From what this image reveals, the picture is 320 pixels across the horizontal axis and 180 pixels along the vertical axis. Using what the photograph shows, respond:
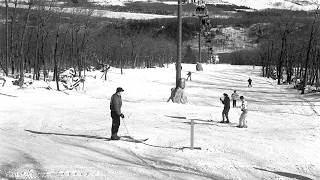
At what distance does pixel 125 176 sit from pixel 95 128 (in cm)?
616

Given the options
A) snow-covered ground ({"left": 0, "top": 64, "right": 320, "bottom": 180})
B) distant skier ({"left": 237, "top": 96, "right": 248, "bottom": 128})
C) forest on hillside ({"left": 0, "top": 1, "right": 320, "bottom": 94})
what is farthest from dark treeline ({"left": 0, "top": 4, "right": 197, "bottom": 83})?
distant skier ({"left": 237, "top": 96, "right": 248, "bottom": 128})

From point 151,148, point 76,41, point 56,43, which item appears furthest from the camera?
point 76,41

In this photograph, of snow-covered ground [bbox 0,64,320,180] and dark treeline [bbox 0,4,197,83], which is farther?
dark treeline [bbox 0,4,197,83]

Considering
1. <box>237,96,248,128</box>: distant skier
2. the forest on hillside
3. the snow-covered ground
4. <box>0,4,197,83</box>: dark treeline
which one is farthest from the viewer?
<box>0,4,197,83</box>: dark treeline

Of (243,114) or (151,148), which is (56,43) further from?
(151,148)

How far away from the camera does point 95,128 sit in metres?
13.9

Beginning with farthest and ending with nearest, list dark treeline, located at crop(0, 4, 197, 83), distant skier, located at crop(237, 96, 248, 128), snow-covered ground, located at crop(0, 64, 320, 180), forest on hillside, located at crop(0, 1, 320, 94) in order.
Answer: dark treeline, located at crop(0, 4, 197, 83) < forest on hillside, located at crop(0, 1, 320, 94) < distant skier, located at crop(237, 96, 248, 128) < snow-covered ground, located at crop(0, 64, 320, 180)

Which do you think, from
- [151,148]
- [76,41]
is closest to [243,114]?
[151,148]

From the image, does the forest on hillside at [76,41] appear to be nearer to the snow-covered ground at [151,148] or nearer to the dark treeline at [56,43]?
the dark treeline at [56,43]

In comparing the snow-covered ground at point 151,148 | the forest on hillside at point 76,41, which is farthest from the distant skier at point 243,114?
the forest on hillside at point 76,41

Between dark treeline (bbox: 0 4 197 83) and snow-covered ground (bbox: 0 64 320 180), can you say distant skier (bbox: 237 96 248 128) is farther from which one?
dark treeline (bbox: 0 4 197 83)

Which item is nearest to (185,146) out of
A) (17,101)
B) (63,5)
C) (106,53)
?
(17,101)

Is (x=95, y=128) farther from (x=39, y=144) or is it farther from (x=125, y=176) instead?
(x=125, y=176)

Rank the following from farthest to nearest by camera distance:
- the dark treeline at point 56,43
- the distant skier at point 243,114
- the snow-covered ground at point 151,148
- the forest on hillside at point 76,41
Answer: the dark treeline at point 56,43 → the forest on hillside at point 76,41 → the distant skier at point 243,114 → the snow-covered ground at point 151,148
